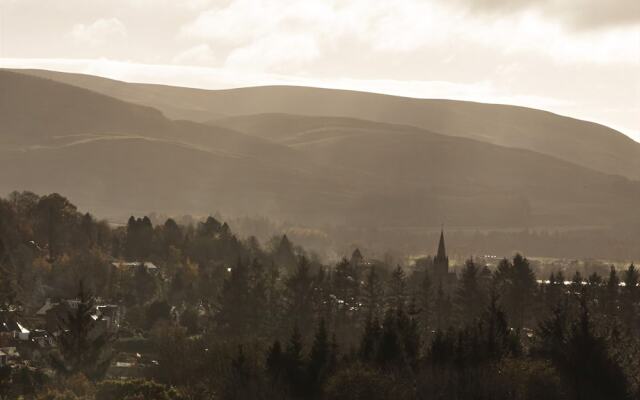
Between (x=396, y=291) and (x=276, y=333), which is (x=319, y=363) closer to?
(x=276, y=333)

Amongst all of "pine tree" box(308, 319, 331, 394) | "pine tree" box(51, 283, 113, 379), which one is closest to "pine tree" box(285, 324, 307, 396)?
"pine tree" box(308, 319, 331, 394)

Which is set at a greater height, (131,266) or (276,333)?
(276,333)

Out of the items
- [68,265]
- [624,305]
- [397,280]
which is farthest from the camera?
[68,265]

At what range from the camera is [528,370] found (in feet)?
288

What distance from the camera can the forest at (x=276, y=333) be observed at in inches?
3403

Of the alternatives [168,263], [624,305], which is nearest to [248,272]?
[168,263]

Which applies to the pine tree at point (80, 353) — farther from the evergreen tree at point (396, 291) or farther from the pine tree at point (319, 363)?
the evergreen tree at point (396, 291)

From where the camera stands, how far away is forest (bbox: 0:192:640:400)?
86438 mm

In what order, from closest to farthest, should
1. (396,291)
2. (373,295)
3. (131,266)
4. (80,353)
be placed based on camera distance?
(80,353), (373,295), (396,291), (131,266)

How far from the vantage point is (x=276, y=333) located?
13625 cm

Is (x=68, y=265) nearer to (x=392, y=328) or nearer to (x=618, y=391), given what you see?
(x=392, y=328)

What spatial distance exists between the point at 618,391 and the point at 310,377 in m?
20.0

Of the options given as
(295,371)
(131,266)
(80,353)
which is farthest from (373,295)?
(295,371)

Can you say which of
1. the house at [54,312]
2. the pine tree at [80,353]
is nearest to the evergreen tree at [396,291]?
the house at [54,312]
